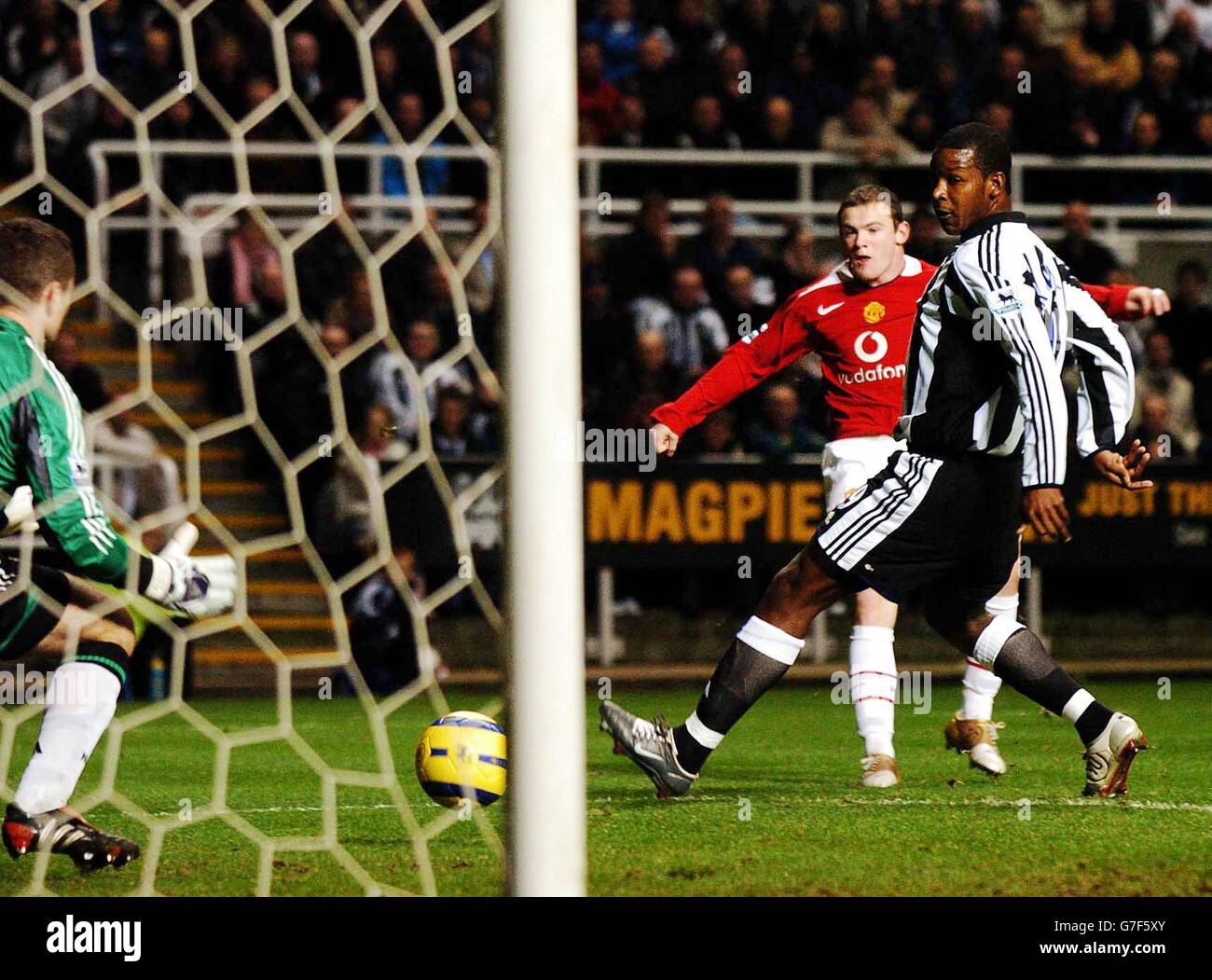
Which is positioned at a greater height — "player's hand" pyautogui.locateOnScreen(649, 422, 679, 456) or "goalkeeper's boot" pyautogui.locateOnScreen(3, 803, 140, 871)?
"player's hand" pyautogui.locateOnScreen(649, 422, 679, 456)

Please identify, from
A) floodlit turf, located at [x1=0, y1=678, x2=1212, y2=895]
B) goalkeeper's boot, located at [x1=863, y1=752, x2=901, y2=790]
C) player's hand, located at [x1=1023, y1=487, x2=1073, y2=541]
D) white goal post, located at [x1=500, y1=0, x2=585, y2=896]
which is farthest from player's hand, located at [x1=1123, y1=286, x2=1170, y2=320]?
white goal post, located at [x1=500, y1=0, x2=585, y2=896]

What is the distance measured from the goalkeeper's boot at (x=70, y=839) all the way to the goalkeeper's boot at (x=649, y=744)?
145 cm

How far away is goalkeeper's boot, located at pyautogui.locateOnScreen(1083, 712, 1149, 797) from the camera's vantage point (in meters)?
5.72

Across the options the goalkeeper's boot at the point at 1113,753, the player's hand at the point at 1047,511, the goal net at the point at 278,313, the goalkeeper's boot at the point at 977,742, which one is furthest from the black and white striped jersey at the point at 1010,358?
the goal net at the point at 278,313

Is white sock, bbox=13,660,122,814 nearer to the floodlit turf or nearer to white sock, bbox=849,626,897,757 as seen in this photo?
the floodlit turf

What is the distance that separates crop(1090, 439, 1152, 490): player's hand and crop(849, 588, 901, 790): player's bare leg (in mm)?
1270

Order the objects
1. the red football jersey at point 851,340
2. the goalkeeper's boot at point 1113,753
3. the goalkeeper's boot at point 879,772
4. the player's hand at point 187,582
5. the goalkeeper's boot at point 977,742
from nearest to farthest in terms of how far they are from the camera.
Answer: the player's hand at point 187,582, the goalkeeper's boot at point 1113,753, the goalkeeper's boot at point 879,772, the red football jersey at point 851,340, the goalkeeper's boot at point 977,742

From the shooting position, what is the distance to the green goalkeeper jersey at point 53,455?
4.56m

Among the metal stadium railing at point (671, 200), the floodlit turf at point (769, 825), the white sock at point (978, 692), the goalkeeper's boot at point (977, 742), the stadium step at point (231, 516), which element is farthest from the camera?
the metal stadium railing at point (671, 200)

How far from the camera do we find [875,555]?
548 centimetres

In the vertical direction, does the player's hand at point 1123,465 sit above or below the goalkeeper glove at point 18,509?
above

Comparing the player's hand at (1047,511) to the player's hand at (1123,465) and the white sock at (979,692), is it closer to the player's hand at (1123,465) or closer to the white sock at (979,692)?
the player's hand at (1123,465)

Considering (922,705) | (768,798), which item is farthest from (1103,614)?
(768,798)
